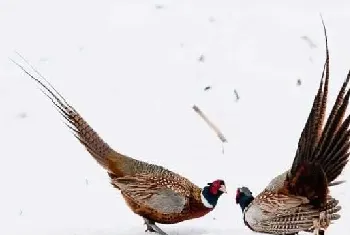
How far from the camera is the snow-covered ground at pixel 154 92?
916 centimetres

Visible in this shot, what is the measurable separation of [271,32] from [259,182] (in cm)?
233

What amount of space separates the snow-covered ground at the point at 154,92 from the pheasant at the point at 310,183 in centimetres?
125

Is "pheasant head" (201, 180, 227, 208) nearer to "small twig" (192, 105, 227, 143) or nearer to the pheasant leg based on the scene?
the pheasant leg

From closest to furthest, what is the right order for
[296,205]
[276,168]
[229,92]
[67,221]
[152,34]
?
[296,205]
[67,221]
[276,168]
[229,92]
[152,34]

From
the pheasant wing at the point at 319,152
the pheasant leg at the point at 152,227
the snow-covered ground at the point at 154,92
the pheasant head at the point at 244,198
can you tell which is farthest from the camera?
the snow-covered ground at the point at 154,92

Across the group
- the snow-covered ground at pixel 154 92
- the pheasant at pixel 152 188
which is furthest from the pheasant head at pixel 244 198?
the snow-covered ground at pixel 154 92

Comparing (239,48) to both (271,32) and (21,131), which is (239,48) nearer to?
(271,32)

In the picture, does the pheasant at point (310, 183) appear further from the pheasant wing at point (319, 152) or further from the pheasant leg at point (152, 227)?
the pheasant leg at point (152, 227)

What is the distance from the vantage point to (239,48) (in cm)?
1086

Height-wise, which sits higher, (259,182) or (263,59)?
(263,59)

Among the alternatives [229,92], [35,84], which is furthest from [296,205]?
[35,84]

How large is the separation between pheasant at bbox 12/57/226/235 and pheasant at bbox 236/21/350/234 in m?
0.43

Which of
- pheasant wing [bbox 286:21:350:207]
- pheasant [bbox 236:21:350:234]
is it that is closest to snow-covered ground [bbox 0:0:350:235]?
pheasant [bbox 236:21:350:234]

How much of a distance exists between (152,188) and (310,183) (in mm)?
1365
